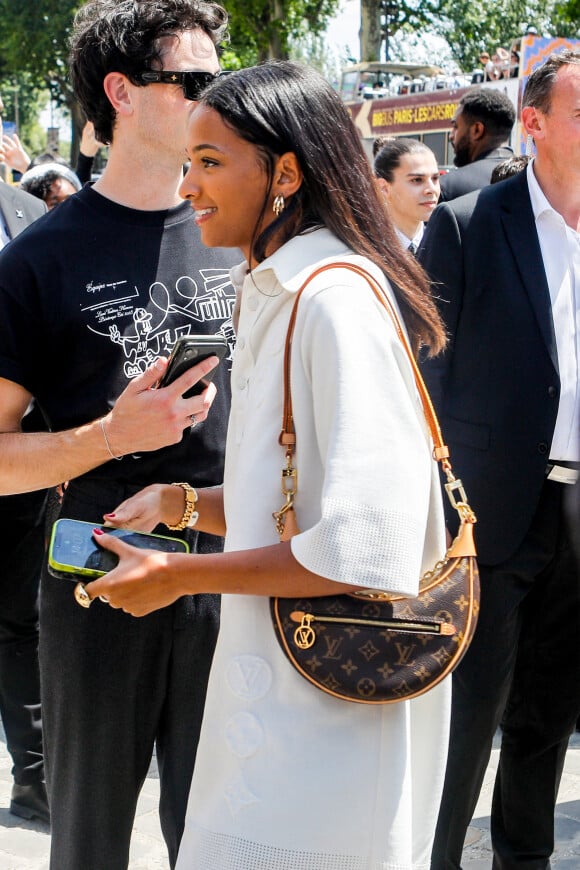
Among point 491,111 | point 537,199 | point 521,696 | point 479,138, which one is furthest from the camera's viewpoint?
point 479,138

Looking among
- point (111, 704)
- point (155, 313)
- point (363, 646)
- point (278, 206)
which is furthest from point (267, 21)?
point (363, 646)

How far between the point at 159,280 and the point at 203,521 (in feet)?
1.90

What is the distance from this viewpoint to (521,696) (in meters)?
3.27

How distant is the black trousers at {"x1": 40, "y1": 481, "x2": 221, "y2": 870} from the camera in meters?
2.30

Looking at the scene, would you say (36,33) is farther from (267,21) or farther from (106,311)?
(106,311)

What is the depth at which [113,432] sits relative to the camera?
218 cm

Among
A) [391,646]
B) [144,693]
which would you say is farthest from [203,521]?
[391,646]

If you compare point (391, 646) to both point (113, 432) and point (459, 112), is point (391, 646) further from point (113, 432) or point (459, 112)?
point (459, 112)

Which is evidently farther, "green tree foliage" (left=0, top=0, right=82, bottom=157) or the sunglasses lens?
"green tree foliage" (left=0, top=0, right=82, bottom=157)

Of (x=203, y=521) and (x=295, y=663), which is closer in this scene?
(x=295, y=663)

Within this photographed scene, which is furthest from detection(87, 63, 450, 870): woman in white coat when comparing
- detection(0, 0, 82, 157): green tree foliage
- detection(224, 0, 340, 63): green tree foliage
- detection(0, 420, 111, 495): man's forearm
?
detection(0, 0, 82, 157): green tree foliage

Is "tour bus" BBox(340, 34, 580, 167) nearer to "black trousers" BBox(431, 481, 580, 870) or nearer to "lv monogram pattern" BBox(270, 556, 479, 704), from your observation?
"black trousers" BBox(431, 481, 580, 870)

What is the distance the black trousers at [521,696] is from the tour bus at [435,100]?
8.78 m

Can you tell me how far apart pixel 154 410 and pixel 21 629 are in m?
2.16
